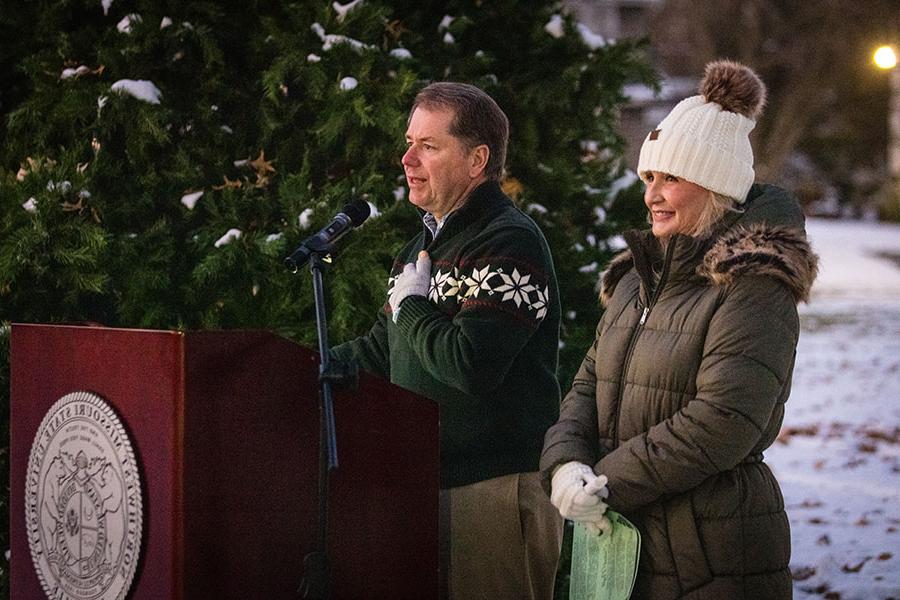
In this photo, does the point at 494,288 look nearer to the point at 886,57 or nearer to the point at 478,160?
the point at 478,160

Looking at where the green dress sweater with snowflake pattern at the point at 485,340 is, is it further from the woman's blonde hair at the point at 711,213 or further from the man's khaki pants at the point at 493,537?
the woman's blonde hair at the point at 711,213

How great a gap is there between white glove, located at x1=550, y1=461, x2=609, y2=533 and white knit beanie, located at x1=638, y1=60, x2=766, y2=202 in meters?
0.78

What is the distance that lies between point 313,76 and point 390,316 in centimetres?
140

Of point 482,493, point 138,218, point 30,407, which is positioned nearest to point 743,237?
point 482,493

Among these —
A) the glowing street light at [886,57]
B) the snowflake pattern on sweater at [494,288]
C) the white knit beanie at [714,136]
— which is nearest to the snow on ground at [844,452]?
the white knit beanie at [714,136]

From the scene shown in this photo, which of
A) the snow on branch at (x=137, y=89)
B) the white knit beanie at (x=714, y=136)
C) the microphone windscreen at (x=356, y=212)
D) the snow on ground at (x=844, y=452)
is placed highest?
the snow on branch at (x=137, y=89)

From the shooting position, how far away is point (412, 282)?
333cm

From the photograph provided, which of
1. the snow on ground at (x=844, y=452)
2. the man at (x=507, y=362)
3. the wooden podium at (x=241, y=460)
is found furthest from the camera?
the snow on ground at (x=844, y=452)

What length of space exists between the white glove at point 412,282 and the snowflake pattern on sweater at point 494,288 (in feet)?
0.16

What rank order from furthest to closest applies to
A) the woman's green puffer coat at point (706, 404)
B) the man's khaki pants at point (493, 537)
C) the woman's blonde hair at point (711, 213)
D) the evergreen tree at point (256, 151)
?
the evergreen tree at point (256, 151)
the man's khaki pants at point (493, 537)
the woman's blonde hair at point (711, 213)
the woman's green puffer coat at point (706, 404)

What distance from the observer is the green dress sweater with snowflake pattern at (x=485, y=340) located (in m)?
3.17

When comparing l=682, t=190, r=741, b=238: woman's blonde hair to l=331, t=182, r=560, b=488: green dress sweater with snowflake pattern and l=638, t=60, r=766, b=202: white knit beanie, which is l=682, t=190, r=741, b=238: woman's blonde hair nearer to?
l=638, t=60, r=766, b=202: white knit beanie

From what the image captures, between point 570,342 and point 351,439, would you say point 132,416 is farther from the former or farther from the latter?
point 570,342

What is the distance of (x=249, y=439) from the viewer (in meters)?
2.78
